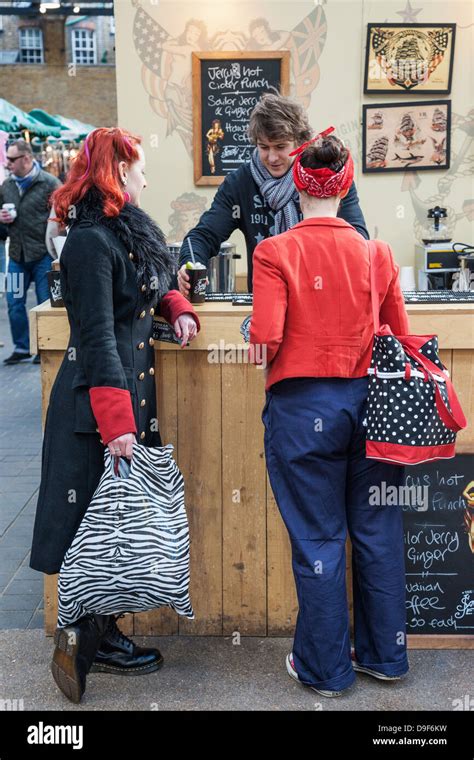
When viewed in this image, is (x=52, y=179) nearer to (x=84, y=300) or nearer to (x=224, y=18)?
(x=224, y=18)

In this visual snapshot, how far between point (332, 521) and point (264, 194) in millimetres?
1480

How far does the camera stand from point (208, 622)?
12.3ft

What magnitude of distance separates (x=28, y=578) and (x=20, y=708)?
4.41 feet

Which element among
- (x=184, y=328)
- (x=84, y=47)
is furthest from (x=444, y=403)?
(x=84, y=47)

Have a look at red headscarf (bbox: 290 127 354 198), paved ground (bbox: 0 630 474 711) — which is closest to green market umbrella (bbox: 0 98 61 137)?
paved ground (bbox: 0 630 474 711)

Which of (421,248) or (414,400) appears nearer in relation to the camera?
(414,400)

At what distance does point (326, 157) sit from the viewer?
2.97 m

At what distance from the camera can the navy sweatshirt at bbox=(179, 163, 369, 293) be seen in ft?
13.2

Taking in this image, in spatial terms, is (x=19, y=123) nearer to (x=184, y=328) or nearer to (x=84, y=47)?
(x=184, y=328)

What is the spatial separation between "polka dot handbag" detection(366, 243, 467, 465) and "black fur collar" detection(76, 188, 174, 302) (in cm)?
73

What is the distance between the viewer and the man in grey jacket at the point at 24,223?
30.1 ft

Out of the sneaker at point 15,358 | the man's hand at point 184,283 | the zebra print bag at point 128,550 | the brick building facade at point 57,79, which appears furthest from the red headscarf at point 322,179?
the brick building facade at point 57,79

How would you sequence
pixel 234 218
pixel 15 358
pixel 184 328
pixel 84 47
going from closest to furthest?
1. pixel 184 328
2. pixel 234 218
3. pixel 15 358
4. pixel 84 47
